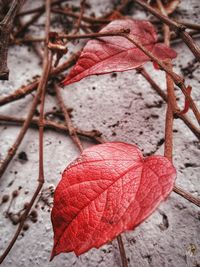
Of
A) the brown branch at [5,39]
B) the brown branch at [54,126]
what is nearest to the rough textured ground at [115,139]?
the brown branch at [54,126]

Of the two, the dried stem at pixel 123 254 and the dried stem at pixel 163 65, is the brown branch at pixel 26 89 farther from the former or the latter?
the dried stem at pixel 123 254

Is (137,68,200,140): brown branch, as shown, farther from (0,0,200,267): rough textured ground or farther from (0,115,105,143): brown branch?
(0,115,105,143): brown branch

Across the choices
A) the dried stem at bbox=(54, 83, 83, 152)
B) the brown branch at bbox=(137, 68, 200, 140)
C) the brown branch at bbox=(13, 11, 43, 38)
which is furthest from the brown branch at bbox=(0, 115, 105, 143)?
the brown branch at bbox=(13, 11, 43, 38)

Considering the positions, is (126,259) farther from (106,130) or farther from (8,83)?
(8,83)

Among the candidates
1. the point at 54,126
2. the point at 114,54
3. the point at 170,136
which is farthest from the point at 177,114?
the point at 54,126

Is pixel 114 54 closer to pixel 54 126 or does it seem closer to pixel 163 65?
pixel 163 65
